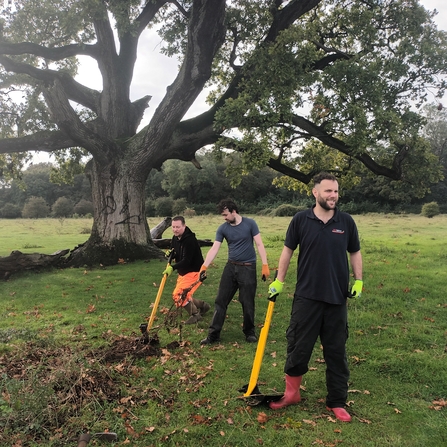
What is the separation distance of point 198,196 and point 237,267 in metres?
58.0

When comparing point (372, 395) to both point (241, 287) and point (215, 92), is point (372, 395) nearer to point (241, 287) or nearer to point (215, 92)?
point (241, 287)

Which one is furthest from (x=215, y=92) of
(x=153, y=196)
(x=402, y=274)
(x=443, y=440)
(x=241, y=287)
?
(x=153, y=196)

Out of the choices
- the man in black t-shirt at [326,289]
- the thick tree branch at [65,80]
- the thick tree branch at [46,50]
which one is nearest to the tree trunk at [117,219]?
the thick tree branch at [65,80]

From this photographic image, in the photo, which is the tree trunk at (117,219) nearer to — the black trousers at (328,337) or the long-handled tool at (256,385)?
the long-handled tool at (256,385)

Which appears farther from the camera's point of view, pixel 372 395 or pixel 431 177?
pixel 431 177

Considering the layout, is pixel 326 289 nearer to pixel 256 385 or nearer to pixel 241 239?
pixel 256 385

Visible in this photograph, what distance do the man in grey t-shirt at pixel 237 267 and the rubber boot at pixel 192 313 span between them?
3.56ft

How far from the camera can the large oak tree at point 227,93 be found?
38.6ft

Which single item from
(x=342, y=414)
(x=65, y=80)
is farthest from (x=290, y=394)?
(x=65, y=80)

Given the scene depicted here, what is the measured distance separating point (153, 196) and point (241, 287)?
189ft

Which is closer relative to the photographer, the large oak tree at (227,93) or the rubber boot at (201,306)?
the rubber boot at (201,306)

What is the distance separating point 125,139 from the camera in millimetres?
15578

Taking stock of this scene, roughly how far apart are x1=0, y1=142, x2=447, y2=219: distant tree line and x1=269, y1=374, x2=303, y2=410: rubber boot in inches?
1746

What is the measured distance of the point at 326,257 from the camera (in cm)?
428
